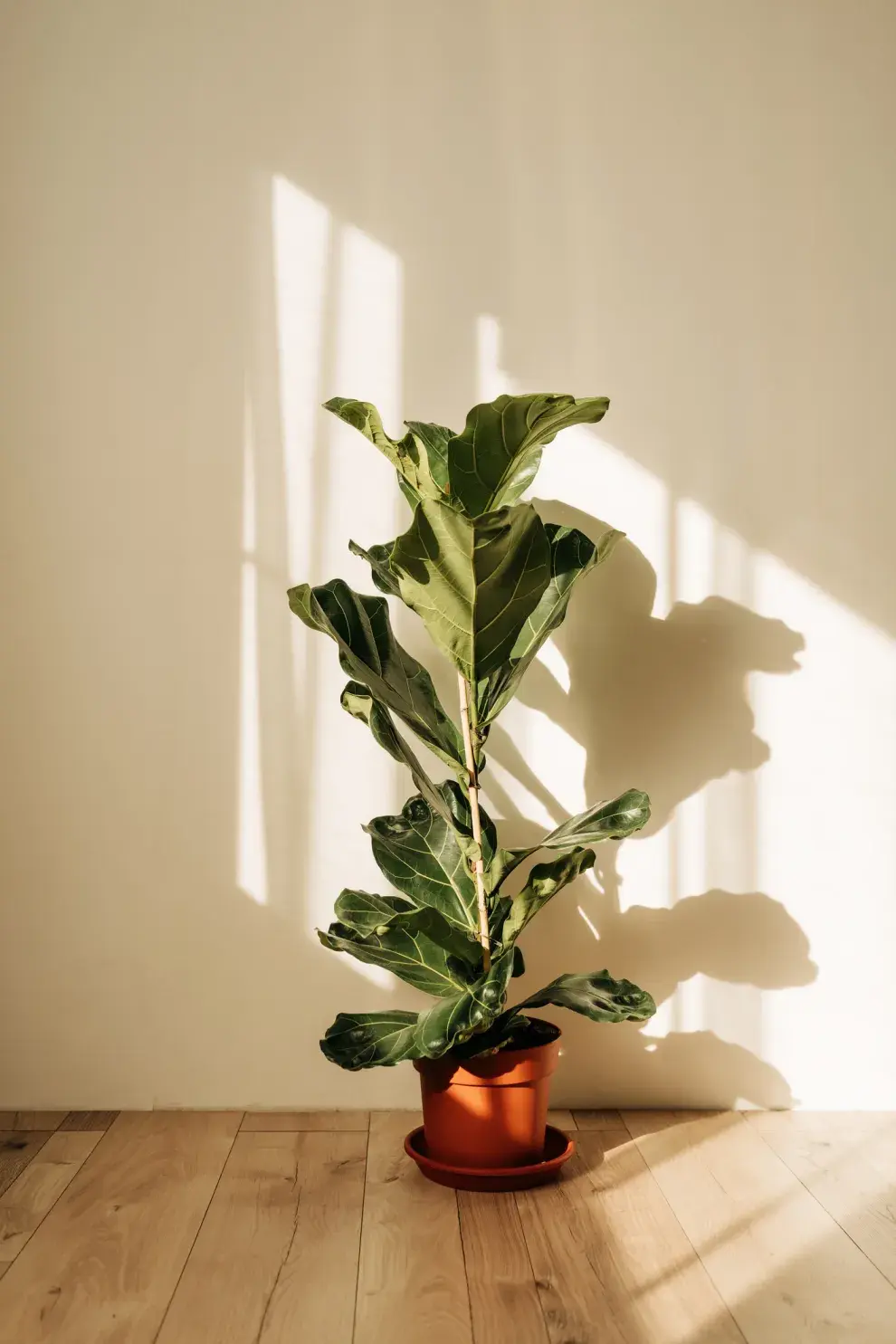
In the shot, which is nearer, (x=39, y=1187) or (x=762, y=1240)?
(x=762, y=1240)

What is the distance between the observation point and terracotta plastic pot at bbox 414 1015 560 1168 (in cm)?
183

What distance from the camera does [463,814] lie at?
1.99 meters

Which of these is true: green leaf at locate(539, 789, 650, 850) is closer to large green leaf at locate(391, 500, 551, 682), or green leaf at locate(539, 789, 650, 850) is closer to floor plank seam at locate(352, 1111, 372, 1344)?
large green leaf at locate(391, 500, 551, 682)

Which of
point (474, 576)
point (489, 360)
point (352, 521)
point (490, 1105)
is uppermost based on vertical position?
point (489, 360)

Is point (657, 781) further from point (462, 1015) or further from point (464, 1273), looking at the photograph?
point (464, 1273)

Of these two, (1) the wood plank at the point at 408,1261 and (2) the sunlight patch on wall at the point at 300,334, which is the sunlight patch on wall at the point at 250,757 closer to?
(2) the sunlight patch on wall at the point at 300,334

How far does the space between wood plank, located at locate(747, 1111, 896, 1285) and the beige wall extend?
0.25 feet

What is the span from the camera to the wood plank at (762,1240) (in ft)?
4.79

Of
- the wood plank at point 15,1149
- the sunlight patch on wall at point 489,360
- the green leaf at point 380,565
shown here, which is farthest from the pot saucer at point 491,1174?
the sunlight patch on wall at point 489,360

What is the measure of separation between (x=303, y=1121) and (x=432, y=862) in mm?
633

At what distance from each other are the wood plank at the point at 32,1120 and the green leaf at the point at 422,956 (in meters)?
0.74

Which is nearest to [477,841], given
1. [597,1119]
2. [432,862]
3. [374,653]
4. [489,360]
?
[432,862]

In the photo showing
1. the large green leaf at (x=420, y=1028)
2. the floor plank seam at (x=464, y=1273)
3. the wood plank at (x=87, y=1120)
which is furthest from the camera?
the wood plank at (x=87, y=1120)

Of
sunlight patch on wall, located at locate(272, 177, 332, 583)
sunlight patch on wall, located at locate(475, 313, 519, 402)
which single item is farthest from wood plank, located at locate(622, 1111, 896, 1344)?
sunlight patch on wall, located at locate(475, 313, 519, 402)
